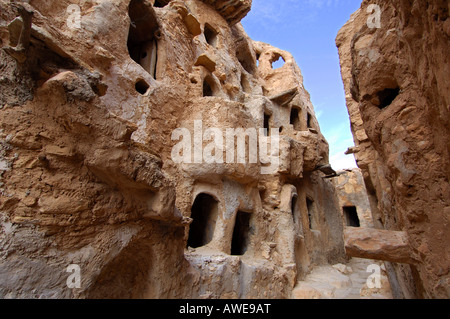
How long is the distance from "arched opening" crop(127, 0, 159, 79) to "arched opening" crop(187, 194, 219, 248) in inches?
177

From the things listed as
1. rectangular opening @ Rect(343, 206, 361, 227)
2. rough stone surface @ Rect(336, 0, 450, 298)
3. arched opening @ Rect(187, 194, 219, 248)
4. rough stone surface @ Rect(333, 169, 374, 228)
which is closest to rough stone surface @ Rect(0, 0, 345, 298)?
arched opening @ Rect(187, 194, 219, 248)

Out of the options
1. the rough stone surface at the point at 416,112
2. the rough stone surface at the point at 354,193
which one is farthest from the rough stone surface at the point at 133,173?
the rough stone surface at the point at 354,193

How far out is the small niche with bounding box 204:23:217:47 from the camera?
13258mm

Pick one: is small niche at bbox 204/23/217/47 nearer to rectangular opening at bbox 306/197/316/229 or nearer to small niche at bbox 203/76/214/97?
small niche at bbox 203/76/214/97

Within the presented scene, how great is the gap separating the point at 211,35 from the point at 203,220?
1034 centimetres

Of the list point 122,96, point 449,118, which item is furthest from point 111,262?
point 122,96

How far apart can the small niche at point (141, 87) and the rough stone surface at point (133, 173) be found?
0.08 meters

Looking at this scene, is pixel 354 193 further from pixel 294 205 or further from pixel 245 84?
pixel 245 84

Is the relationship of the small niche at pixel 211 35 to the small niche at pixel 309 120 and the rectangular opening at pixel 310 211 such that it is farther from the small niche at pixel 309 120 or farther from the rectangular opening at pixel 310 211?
the rectangular opening at pixel 310 211

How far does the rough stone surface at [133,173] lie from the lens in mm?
2713

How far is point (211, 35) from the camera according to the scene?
13602mm

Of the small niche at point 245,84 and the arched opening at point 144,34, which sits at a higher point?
the small niche at point 245,84

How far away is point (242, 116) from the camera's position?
323 inches
